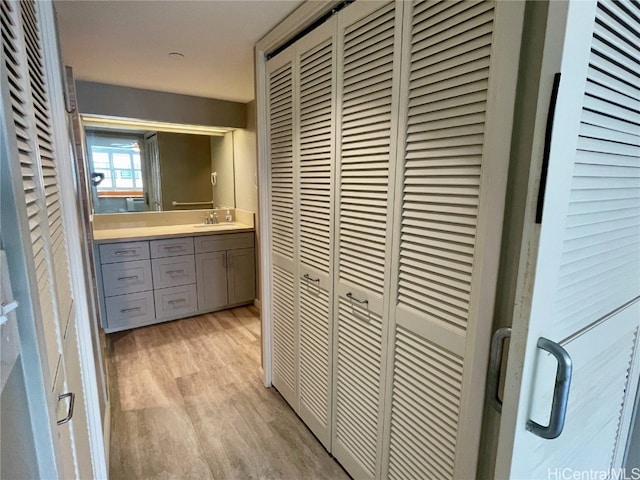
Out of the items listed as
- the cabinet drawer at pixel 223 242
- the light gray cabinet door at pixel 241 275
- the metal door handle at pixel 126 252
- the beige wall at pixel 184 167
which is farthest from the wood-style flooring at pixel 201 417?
the beige wall at pixel 184 167

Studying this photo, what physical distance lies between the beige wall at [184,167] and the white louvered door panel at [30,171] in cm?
294

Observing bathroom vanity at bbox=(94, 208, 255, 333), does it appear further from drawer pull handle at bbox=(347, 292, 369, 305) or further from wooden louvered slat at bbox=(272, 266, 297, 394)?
drawer pull handle at bbox=(347, 292, 369, 305)

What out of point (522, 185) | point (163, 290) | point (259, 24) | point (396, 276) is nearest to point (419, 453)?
point (396, 276)

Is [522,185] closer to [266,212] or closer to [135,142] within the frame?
[266,212]

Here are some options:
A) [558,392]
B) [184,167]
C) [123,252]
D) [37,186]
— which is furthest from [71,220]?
[184,167]

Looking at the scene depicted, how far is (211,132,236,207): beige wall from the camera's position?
3.88 metres

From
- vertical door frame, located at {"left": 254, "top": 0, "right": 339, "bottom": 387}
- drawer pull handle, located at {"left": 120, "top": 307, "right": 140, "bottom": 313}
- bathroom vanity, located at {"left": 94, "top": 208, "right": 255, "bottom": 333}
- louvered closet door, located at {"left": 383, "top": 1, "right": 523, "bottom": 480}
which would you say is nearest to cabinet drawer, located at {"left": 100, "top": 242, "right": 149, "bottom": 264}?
bathroom vanity, located at {"left": 94, "top": 208, "right": 255, "bottom": 333}

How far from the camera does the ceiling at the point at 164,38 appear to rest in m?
1.62

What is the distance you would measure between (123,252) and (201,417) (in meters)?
1.72

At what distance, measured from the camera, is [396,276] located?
122 cm

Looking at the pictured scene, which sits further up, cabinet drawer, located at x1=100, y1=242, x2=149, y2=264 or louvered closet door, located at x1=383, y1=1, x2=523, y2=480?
louvered closet door, located at x1=383, y1=1, x2=523, y2=480

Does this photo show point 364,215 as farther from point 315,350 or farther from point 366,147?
point 315,350

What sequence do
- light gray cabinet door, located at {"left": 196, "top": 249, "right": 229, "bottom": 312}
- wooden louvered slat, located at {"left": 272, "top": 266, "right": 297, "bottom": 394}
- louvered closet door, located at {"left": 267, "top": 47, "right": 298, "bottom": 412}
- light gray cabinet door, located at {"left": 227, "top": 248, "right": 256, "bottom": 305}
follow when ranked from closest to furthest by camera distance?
louvered closet door, located at {"left": 267, "top": 47, "right": 298, "bottom": 412}
wooden louvered slat, located at {"left": 272, "top": 266, "right": 297, "bottom": 394}
light gray cabinet door, located at {"left": 196, "top": 249, "right": 229, "bottom": 312}
light gray cabinet door, located at {"left": 227, "top": 248, "right": 256, "bottom": 305}

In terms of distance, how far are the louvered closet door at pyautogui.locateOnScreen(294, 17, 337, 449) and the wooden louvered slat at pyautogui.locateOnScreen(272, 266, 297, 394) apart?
128mm
